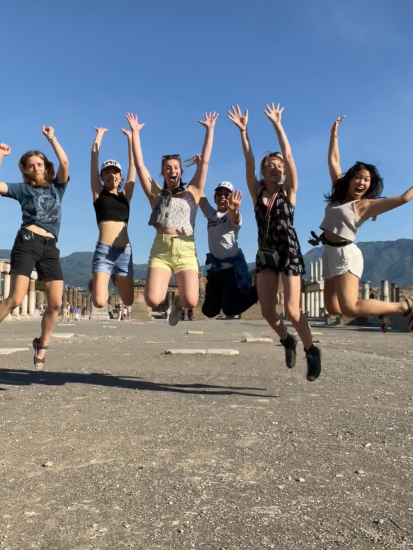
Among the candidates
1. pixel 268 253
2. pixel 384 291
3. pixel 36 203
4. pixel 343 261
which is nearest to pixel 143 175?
pixel 36 203

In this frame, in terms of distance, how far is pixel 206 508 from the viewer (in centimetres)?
260

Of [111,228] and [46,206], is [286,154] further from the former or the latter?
[46,206]

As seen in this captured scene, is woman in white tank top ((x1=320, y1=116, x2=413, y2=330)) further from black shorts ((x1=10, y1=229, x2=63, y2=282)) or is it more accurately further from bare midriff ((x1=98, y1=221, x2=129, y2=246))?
black shorts ((x1=10, y1=229, x2=63, y2=282))

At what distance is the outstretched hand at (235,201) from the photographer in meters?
5.81

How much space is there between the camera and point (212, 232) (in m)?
6.05

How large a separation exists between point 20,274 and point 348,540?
4196 millimetres

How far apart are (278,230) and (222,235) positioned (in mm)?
770

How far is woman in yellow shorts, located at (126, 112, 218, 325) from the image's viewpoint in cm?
587

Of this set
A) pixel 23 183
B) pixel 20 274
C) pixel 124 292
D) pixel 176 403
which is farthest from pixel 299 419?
pixel 23 183

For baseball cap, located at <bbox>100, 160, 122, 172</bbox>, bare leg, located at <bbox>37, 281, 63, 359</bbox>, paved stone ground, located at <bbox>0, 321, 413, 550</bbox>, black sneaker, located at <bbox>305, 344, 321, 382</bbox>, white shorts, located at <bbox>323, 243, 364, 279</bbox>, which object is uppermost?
baseball cap, located at <bbox>100, 160, 122, 172</bbox>

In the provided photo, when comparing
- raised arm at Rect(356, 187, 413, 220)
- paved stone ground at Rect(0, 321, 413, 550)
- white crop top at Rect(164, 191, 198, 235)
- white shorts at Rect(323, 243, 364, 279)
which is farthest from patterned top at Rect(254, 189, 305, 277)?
paved stone ground at Rect(0, 321, 413, 550)

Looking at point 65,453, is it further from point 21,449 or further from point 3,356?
point 3,356

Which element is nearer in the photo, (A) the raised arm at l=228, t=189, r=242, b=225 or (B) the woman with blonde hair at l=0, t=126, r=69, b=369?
(B) the woman with blonde hair at l=0, t=126, r=69, b=369

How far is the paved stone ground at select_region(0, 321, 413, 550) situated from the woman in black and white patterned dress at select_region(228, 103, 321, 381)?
2.74 ft
